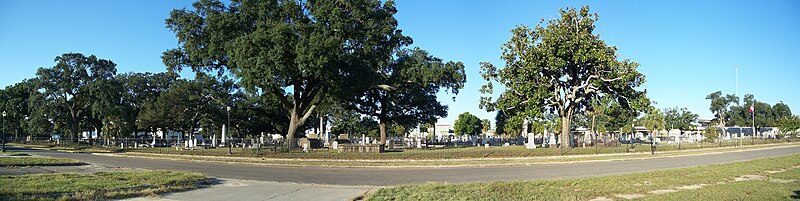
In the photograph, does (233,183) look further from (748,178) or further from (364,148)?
(364,148)

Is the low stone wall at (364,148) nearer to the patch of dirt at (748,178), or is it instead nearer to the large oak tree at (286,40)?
the large oak tree at (286,40)

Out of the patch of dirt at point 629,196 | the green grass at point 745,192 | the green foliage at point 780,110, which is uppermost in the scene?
the green foliage at point 780,110

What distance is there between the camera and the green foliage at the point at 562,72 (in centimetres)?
4238

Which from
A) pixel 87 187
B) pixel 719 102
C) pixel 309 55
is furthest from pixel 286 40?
pixel 719 102

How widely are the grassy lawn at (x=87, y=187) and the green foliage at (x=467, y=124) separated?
104659 millimetres

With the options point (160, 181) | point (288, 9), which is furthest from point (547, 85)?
point (160, 181)

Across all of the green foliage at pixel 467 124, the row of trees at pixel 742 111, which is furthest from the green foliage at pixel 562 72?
the row of trees at pixel 742 111

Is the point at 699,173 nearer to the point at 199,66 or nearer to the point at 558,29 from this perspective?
the point at 558,29

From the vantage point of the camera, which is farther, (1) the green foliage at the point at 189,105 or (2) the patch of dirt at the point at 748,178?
(1) the green foliage at the point at 189,105

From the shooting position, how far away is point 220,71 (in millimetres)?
43719

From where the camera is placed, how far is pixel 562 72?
45.5 metres

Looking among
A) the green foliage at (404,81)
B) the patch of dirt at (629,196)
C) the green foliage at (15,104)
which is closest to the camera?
the patch of dirt at (629,196)

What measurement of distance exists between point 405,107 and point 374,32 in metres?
27.2

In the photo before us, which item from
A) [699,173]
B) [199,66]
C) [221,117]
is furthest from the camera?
[221,117]
